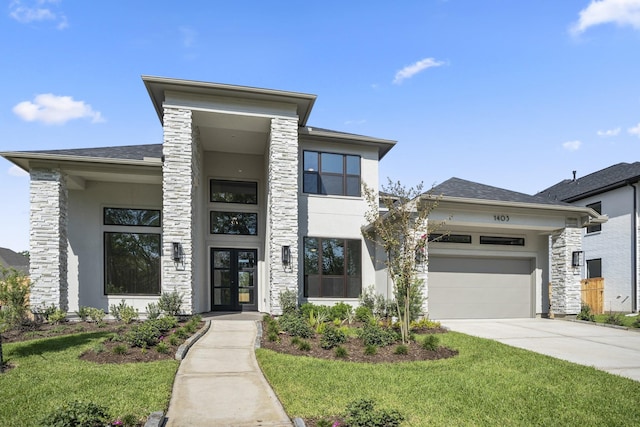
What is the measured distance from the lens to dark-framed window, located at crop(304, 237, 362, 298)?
13734 mm

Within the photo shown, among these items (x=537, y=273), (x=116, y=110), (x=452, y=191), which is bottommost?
(x=537, y=273)

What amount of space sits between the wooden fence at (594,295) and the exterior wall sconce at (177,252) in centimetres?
1655

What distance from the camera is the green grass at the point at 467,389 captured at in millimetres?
4609

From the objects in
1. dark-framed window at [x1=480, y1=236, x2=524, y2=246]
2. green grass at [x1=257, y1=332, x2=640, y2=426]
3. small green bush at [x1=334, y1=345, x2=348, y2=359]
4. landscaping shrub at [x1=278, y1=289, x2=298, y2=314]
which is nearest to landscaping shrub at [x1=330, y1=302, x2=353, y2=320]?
landscaping shrub at [x1=278, y1=289, x2=298, y2=314]

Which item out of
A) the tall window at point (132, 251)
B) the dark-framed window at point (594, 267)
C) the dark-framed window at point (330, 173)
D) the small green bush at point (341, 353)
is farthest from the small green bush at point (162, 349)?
the dark-framed window at point (594, 267)

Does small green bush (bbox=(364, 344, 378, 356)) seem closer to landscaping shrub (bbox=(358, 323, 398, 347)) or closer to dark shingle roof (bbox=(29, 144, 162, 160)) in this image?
landscaping shrub (bbox=(358, 323, 398, 347))

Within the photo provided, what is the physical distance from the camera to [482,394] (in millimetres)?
5316

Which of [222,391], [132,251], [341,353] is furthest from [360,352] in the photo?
[132,251]

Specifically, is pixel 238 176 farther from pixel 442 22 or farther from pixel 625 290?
pixel 625 290

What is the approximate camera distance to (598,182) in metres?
20.4

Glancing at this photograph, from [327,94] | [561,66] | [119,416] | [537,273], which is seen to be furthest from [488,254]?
[119,416]

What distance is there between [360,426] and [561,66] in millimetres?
11094

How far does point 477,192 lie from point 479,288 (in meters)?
3.57

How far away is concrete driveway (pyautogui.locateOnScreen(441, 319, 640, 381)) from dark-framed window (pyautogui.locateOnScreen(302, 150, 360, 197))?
19.6ft
